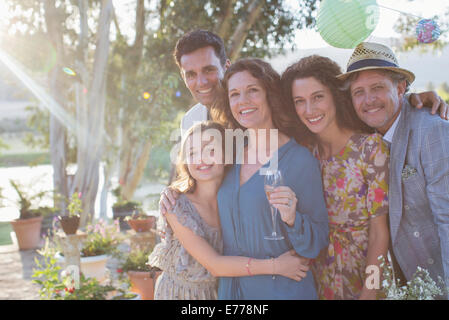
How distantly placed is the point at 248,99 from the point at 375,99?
68cm

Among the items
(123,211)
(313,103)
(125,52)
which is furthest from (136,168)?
(313,103)

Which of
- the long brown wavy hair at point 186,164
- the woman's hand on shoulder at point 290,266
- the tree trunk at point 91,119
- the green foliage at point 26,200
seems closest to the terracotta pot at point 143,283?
the long brown wavy hair at point 186,164

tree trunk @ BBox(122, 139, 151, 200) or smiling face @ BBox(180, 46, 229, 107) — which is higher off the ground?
smiling face @ BBox(180, 46, 229, 107)

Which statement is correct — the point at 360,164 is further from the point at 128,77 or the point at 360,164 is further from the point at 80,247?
the point at 128,77

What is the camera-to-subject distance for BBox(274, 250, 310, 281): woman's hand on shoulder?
6.21ft

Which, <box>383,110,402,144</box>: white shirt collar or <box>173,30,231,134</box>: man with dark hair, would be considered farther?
<box>173,30,231,134</box>: man with dark hair

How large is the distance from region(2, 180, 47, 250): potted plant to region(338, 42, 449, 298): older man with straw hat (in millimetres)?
7099

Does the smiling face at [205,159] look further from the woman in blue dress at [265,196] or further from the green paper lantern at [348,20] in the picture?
the green paper lantern at [348,20]

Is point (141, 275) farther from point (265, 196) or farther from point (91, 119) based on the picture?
point (91, 119)

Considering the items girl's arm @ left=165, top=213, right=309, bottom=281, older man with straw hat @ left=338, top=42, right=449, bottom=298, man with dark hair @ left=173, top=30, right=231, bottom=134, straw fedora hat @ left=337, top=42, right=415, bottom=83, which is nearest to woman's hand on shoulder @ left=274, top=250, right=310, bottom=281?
girl's arm @ left=165, top=213, right=309, bottom=281

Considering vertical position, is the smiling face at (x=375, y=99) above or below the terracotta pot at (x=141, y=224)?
above

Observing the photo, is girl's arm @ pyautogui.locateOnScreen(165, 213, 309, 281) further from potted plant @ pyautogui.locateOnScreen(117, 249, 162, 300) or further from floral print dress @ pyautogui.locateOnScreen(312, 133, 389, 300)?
potted plant @ pyautogui.locateOnScreen(117, 249, 162, 300)

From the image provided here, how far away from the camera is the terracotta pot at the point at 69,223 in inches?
200

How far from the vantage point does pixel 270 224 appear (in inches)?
75.6
